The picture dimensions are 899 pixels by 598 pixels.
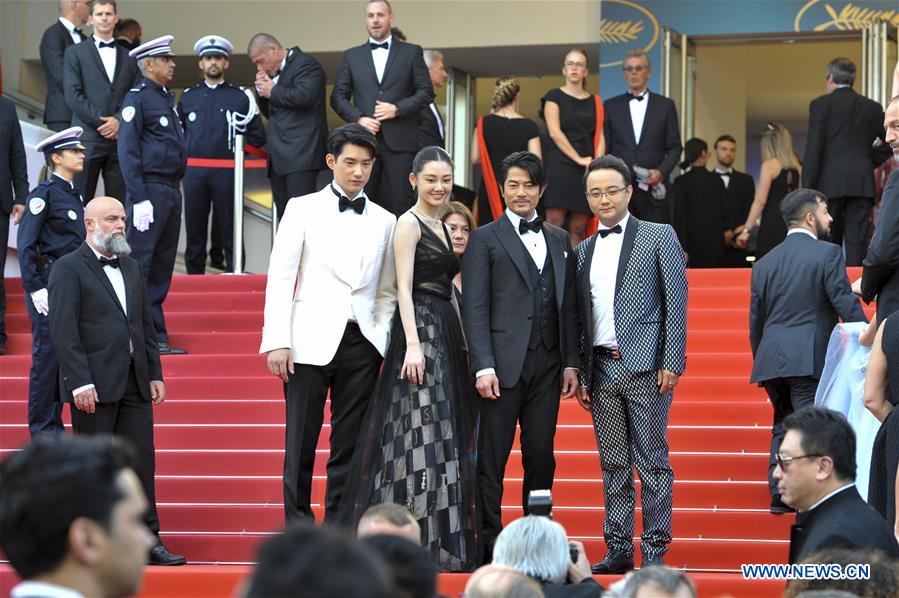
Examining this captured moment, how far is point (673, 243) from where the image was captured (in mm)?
6121

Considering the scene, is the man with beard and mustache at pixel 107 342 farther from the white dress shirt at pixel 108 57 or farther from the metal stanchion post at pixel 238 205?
the metal stanchion post at pixel 238 205

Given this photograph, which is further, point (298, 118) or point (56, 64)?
point (56, 64)

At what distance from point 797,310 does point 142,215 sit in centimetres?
386

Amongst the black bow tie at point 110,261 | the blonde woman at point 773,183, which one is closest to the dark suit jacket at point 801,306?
the black bow tie at point 110,261

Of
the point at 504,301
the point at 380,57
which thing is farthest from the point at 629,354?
the point at 380,57

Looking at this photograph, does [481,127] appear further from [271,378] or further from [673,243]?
[673,243]

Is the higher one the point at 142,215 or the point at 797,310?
the point at 142,215

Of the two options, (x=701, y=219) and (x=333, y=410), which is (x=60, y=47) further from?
(x=333, y=410)

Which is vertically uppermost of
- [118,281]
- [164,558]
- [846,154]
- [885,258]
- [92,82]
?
[92,82]

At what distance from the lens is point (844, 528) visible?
4082 millimetres

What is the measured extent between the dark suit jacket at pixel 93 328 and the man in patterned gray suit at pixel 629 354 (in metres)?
1.98

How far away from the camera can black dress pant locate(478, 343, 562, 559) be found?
6.07m

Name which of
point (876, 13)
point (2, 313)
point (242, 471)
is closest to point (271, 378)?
point (242, 471)

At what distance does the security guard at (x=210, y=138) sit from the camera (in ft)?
36.3
